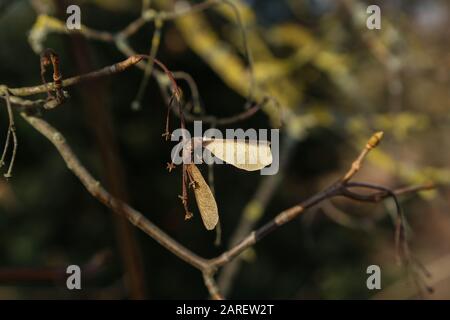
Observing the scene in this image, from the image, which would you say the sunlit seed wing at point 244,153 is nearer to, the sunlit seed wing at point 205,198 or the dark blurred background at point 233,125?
the sunlit seed wing at point 205,198

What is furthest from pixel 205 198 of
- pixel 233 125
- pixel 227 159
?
pixel 233 125

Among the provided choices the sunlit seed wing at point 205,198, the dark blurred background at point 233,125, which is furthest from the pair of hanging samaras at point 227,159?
the dark blurred background at point 233,125

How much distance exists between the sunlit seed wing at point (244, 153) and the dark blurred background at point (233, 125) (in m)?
0.96

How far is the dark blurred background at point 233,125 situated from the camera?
1.46 meters

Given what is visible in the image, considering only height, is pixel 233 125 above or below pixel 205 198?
above

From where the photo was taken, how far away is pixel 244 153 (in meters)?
0.39

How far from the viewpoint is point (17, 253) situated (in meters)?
1.89

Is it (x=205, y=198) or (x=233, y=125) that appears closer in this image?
(x=205, y=198)

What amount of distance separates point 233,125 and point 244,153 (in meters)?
1.47

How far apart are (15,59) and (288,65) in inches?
35.8

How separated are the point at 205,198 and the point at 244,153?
0.04 metres

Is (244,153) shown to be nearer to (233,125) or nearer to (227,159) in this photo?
(227,159)
